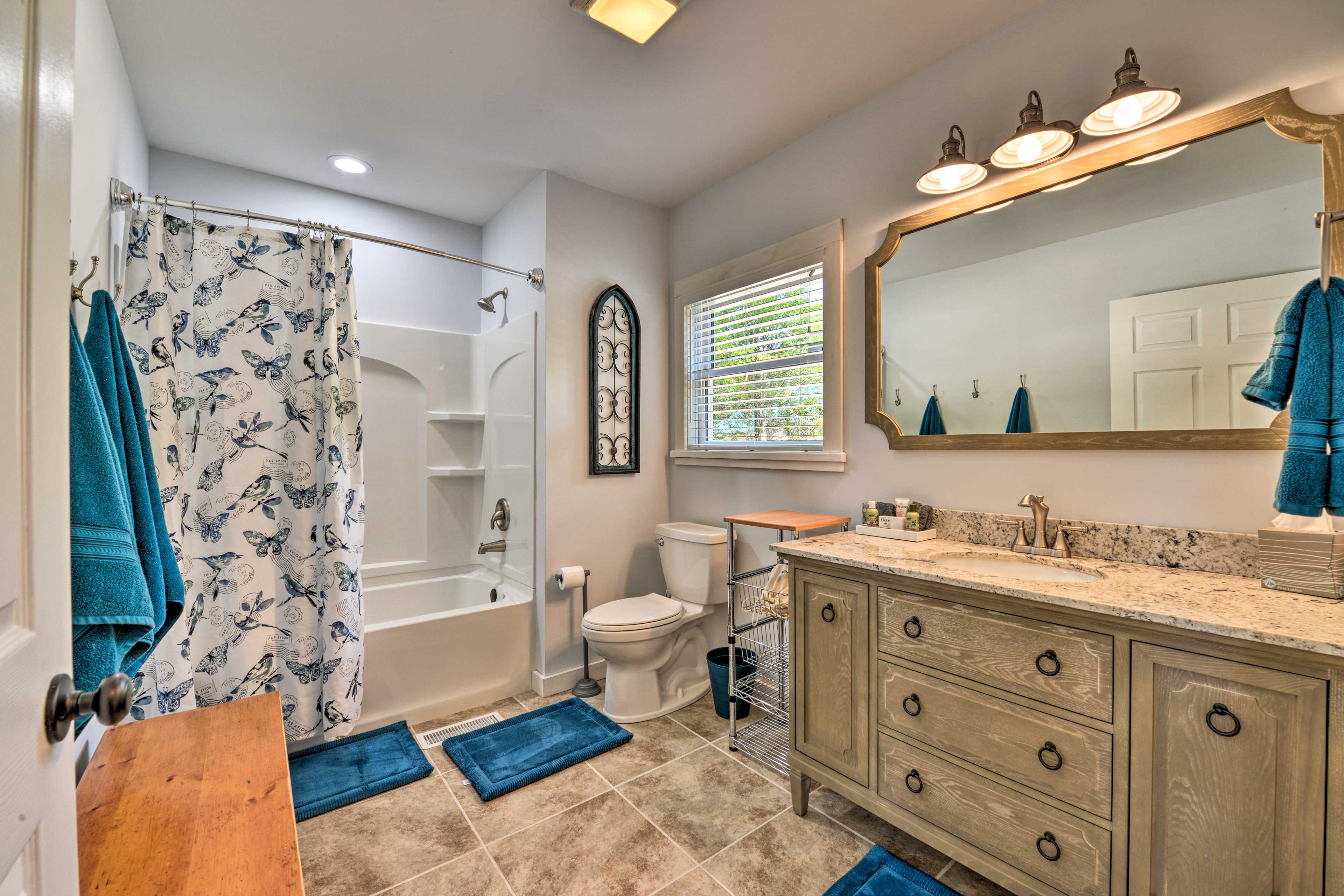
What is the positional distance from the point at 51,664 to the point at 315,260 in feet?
6.64

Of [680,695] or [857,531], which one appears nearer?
[857,531]

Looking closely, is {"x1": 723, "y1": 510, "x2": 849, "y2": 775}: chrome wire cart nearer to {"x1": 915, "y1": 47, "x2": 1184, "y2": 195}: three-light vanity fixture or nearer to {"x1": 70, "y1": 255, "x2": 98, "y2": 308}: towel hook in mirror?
{"x1": 915, "y1": 47, "x2": 1184, "y2": 195}: three-light vanity fixture

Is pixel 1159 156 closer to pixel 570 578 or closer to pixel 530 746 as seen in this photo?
pixel 570 578

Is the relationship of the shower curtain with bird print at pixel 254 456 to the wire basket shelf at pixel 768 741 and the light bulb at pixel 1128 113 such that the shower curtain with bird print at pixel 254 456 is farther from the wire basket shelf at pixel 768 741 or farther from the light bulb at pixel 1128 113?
the light bulb at pixel 1128 113

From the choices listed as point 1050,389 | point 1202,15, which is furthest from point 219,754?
point 1202,15

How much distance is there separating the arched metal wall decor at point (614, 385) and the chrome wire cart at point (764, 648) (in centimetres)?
74

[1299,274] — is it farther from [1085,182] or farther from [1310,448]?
[1085,182]

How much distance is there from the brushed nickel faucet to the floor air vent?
210 cm

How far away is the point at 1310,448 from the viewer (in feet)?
4.08

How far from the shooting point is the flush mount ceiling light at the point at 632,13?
167cm

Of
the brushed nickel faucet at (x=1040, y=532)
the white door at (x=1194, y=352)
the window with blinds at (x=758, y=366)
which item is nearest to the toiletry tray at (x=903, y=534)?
the brushed nickel faucet at (x=1040, y=532)

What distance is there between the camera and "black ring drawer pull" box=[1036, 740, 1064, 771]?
1.28 m

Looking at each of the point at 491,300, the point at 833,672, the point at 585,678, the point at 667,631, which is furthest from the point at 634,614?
the point at 491,300

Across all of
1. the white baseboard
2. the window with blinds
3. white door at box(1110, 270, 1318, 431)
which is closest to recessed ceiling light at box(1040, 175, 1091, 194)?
white door at box(1110, 270, 1318, 431)
